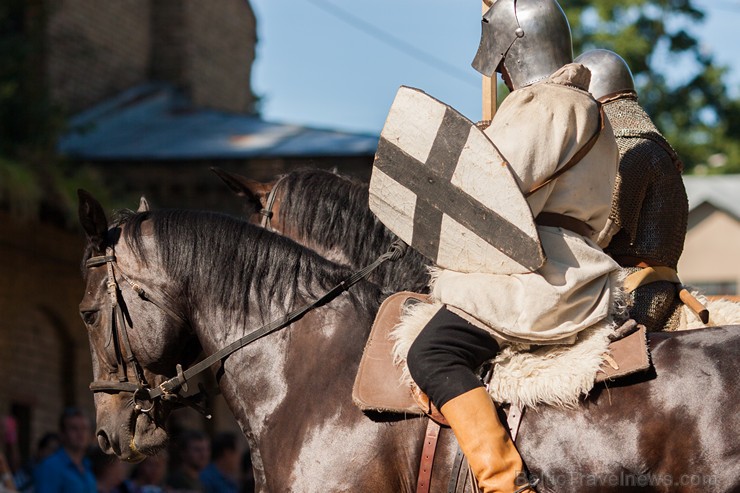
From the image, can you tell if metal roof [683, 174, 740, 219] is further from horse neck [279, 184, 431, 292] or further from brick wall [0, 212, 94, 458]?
horse neck [279, 184, 431, 292]

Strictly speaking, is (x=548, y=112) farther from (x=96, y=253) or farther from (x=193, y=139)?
(x=193, y=139)

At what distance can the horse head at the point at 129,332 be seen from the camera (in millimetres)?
4746

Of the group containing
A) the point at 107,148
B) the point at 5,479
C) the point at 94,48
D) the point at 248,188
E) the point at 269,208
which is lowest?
the point at 107,148

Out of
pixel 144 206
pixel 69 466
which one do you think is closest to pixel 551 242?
pixel 144 206

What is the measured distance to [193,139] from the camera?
17.3 m

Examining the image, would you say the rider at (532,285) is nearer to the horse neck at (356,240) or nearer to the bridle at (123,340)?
the bridle at (123,340)

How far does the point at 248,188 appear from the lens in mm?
7285

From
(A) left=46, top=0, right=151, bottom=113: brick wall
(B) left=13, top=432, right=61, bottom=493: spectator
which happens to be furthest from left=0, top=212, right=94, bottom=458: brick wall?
(B) left=13, top=432, right=61, bottom=493: spectator

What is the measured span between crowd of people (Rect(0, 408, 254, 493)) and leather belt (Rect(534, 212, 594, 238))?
4969mm

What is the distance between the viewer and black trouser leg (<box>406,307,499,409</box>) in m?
4.14

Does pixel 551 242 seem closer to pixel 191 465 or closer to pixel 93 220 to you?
pixel 93 220

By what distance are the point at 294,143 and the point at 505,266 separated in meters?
12.6

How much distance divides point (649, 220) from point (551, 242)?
3.42ft

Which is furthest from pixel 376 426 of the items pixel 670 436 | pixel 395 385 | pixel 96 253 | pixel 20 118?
pixel 20 118
